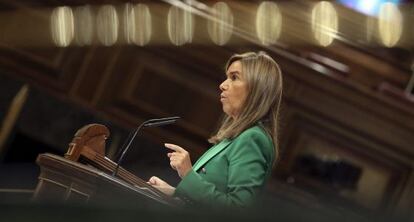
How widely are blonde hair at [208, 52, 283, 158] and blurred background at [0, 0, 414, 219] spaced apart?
1.12 metres

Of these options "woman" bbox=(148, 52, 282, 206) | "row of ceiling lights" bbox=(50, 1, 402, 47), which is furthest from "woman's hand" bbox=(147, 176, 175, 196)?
"row of ceiling lights" bbox=(50, 1, 402, 47)

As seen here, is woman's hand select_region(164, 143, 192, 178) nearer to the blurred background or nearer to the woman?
the woman

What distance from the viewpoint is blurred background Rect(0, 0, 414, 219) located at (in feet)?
7.43

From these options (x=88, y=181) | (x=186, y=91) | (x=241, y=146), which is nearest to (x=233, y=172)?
(x=241, y=146)

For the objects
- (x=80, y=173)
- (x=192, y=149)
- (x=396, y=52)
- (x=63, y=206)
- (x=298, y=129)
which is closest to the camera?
(x=63, y=206)

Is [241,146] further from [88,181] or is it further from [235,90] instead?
[88,181]

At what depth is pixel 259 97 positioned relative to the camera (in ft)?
3.58

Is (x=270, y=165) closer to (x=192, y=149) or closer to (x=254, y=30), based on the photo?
(x=192, y=149)

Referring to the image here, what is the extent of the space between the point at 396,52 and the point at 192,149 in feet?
3.02

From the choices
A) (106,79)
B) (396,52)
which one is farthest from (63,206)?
(396,52)

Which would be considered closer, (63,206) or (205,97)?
(63,206)

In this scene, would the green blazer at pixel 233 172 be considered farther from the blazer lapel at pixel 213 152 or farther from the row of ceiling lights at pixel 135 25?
the row of ceiling lights at pixel 135 25

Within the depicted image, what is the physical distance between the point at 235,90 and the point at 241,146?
98 mm

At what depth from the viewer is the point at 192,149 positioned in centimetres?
219
